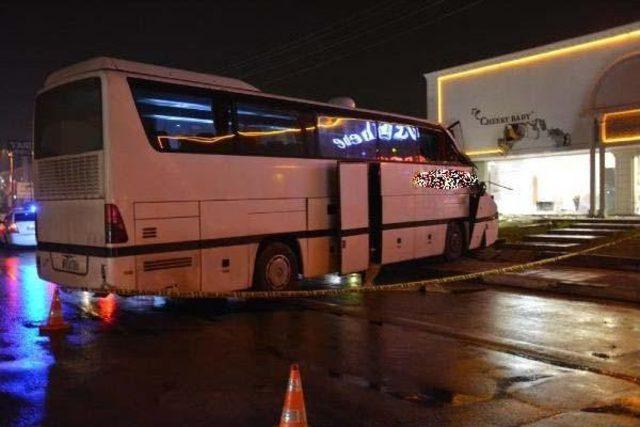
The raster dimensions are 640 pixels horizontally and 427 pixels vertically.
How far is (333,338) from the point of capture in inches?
348

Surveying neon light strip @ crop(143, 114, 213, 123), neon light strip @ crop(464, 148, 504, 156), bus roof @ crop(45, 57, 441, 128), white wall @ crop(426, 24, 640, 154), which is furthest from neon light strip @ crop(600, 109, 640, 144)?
neon light strip @ crop(143, 114, 213, 123)

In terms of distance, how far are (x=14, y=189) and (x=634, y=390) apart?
166 feet

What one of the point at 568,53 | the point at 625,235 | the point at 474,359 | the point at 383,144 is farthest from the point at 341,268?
the point at 568,53

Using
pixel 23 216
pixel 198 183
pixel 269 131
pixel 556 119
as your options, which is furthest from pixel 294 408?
pixel 556 119

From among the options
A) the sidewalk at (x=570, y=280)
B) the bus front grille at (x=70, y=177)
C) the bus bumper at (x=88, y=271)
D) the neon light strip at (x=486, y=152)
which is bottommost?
the sidewalk at (x=570, y=280)

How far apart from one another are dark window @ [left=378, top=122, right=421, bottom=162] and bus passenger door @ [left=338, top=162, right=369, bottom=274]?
3.39ft

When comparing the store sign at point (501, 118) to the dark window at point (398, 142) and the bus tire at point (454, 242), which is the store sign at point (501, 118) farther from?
the dark window at point (398, 142)

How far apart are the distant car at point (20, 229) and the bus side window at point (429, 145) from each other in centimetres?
1461

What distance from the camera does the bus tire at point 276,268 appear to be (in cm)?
1134

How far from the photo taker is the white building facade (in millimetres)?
21750

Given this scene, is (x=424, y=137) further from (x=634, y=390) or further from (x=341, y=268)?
(x=634, y=390)

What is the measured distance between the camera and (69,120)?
10047mm

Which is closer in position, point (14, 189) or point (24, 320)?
point (24, 320)

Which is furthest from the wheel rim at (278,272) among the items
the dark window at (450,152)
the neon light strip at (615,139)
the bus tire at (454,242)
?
the neon light strip at (615,139)
